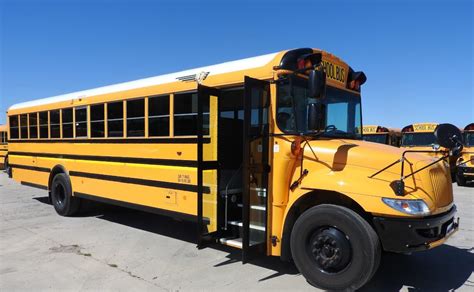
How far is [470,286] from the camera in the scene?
4.14m

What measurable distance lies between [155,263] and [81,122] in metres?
3.47

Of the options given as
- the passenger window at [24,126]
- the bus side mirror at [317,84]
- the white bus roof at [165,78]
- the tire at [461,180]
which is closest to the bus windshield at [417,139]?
the tire at [461,180]

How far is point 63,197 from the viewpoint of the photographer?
7.93m

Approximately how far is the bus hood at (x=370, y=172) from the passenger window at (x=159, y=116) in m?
2.19

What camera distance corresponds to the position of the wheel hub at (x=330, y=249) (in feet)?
12.3

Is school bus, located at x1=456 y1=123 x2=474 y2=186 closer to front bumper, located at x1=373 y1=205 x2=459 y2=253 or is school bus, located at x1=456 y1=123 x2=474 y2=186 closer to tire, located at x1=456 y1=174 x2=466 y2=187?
tire, located at x1=456 y1=174 x2=466 y2=187

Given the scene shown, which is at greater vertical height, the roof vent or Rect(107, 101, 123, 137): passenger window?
the roof vent

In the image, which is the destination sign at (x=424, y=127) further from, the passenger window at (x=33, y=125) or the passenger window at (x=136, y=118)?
the passenger window at (x=33, y=125)

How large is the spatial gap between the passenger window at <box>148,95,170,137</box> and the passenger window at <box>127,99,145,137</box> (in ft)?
0.59

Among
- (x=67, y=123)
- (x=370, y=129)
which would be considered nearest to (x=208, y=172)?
(x=67, y=123)


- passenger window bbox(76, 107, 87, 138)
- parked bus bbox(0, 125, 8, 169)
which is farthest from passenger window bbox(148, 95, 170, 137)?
parked bus bbox(0, 125, 8, 169)

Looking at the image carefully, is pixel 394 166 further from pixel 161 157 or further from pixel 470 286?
pixel 161 157

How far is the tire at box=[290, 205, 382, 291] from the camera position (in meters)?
3.62

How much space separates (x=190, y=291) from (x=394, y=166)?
92.3 inches
